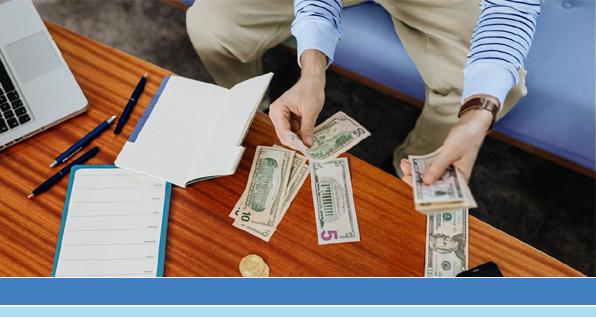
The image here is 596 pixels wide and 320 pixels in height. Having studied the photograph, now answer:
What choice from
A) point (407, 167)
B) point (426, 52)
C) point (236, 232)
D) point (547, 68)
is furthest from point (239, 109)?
point (547, 68)

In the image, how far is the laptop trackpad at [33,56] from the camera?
0.88 meters

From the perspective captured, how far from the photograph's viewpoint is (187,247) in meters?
0.78

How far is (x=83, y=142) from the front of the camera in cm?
88

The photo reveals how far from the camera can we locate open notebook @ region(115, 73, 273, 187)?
0.82m

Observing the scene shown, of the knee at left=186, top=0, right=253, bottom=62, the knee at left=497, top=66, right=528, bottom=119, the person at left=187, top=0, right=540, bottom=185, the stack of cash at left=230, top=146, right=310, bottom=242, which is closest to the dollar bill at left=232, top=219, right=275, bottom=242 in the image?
the stack of cash at left=230, top=146, right=310, bottom=242

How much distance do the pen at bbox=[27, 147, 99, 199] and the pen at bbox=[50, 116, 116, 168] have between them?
2cm

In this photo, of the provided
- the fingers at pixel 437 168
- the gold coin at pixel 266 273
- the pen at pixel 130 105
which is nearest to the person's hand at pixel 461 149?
the fingers at pixel 437 168

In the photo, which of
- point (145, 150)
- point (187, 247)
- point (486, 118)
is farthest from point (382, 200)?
point (145, 150)

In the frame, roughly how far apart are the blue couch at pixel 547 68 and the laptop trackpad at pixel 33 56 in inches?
37.4

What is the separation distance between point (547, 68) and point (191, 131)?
116 centimetres

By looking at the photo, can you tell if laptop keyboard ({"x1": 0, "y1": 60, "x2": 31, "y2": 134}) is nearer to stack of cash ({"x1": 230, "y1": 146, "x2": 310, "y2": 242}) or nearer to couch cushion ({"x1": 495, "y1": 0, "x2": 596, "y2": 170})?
stack of cash ({"x1": 230, "y1": 146, "x2": 310, "y2": 242})

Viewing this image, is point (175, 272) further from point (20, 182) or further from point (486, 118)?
point (486, 118)

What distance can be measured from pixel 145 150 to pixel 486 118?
0.80 metres

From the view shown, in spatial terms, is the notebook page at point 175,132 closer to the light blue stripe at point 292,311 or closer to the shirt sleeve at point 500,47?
the light blue stripe at point 292,311
